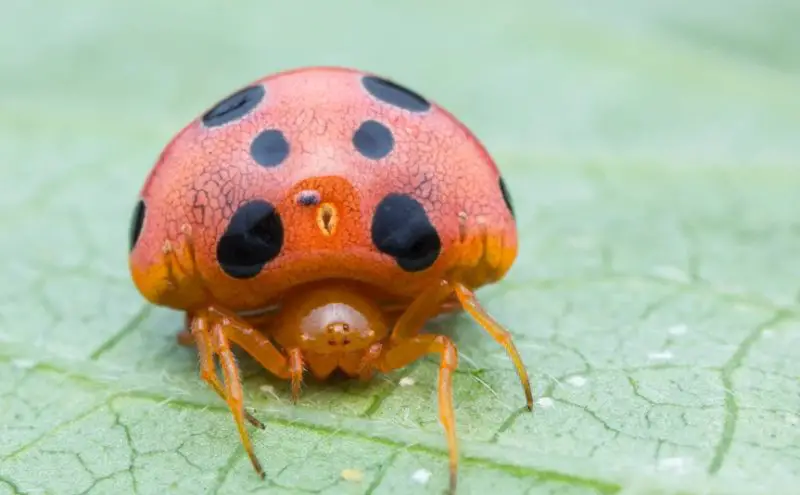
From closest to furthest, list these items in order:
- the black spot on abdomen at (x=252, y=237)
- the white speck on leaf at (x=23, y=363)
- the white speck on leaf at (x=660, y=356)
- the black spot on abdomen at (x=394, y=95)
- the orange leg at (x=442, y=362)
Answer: the orange leg at (x=442, y=362) < the black spot on abdomen at (x=252, y=237) < the black spot on abdomen at (x=394, y=95) < the white speck on leaf at (x=660, y=356) < the white speck on leaf at (x=23, y=363)

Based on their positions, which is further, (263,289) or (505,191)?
(505,191)

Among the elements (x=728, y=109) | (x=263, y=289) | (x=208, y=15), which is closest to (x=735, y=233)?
(x=728, y=109)

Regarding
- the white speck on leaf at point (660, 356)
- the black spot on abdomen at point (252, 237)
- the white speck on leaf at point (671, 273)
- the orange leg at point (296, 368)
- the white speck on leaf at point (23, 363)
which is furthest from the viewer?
the white speck on leaf at point (671, 273)

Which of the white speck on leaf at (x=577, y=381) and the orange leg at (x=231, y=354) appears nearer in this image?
the orange leg at (x=231, y=354)

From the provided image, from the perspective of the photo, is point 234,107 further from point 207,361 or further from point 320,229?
point 207,361

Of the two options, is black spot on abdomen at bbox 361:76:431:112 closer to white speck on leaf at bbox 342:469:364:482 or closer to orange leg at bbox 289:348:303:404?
orange leg at bbox 289:348:303:404

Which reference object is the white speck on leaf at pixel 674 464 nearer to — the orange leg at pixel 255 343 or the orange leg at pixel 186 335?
the orange leg at pixel 255 343

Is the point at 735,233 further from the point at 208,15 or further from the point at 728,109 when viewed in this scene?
the point at 208,15

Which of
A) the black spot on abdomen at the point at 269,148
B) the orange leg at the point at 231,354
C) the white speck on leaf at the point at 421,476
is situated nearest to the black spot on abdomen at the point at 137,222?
the orange leg at the point at 231,354
